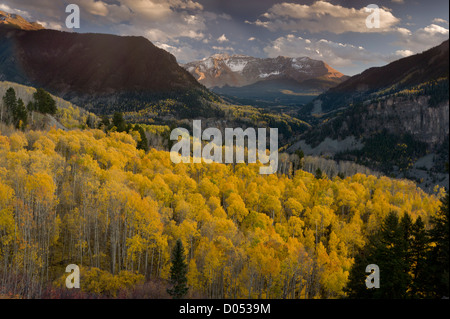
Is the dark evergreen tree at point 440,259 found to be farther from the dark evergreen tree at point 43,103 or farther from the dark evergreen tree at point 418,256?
the dark evergreen tree at point 43,103

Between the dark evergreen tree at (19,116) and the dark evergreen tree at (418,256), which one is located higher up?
the dark evergreen tree at (19,116)

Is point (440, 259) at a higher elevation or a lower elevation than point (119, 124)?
lower

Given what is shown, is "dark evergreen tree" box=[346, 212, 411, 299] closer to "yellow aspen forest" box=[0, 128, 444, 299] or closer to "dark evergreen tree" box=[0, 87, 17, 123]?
"yellow aspen forest" box=[0, 128, 444, 299]

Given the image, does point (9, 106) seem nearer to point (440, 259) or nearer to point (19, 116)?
point (19, 116)

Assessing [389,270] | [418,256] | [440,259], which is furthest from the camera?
[418,256]

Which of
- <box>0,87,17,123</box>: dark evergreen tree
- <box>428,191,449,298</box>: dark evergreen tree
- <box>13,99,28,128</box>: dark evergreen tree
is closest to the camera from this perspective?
<box>428,191,449,298</box>: dark evergreen tree

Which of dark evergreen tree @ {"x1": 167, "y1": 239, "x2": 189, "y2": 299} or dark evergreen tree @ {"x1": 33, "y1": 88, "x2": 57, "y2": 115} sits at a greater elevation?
dark evergreen tree @ {"x1": 33, "y1": 88, "x2": 57, "y2": 115}

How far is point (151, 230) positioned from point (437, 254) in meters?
46.0

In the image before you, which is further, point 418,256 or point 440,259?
point 418,256

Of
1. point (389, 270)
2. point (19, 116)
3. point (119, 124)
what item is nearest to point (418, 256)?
point (389, 270)

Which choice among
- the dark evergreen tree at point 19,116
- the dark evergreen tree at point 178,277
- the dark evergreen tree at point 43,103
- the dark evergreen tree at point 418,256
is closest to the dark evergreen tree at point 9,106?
Answer: the dark evergreen tree at point 19,116

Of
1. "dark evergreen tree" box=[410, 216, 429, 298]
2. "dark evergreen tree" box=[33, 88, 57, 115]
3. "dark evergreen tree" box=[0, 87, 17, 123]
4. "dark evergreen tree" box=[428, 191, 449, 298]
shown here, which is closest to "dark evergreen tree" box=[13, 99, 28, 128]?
"dark evergreen tree" box=[0, 87, 17, 123]

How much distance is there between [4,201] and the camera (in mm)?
53562
